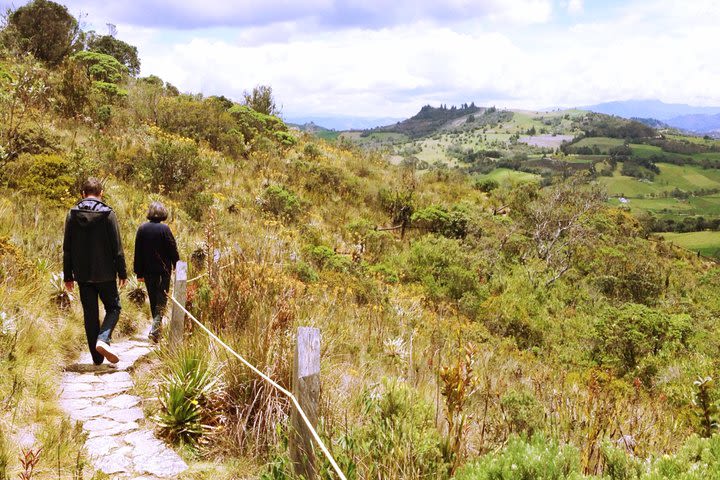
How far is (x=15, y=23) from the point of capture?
63.6 ft

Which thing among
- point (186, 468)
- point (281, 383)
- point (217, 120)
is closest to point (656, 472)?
point (281, 383)

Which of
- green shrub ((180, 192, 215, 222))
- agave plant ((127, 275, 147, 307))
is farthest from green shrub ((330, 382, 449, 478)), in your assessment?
green shrub ((180, 192, 215, 222))

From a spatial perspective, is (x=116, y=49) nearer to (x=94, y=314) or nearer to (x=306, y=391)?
(x=94, y=314)

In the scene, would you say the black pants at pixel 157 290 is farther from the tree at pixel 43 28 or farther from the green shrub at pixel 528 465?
the tree at pixel 43 28

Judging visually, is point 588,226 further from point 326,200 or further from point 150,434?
point 150,434

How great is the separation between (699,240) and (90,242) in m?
86.9

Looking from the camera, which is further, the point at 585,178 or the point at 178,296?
the point at 585,178

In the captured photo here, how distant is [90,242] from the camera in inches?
184

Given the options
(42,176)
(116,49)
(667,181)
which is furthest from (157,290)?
(667,181)

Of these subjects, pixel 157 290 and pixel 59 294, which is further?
pixel 157 290

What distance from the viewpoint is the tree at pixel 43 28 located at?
62.6 feet

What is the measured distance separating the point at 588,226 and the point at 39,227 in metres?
18.7

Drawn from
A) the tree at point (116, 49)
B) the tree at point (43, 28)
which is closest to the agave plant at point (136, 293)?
the tree at point (43, 28)

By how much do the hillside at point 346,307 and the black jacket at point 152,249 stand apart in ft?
1.57
